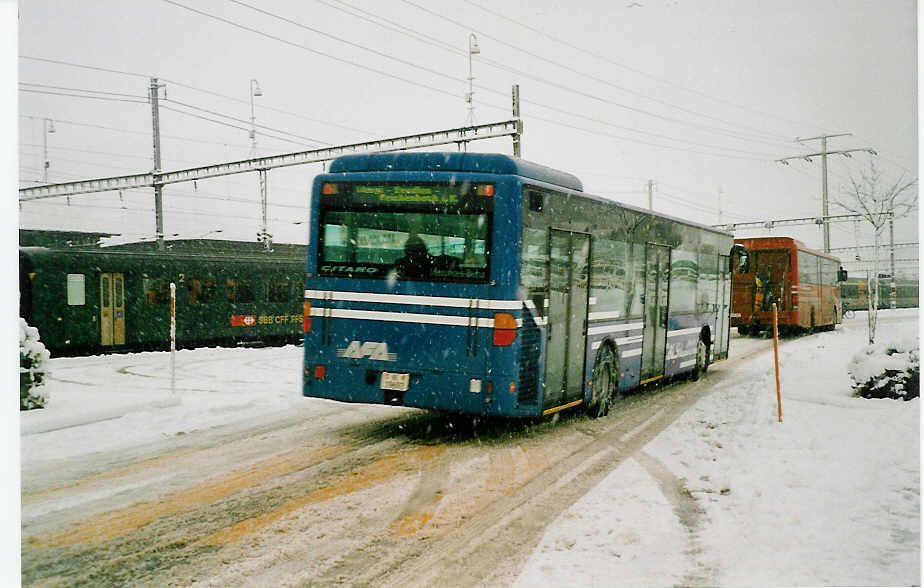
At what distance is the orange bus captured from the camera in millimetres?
24625

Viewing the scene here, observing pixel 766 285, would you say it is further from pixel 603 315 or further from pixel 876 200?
pixel 603 315

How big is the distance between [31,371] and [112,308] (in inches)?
386

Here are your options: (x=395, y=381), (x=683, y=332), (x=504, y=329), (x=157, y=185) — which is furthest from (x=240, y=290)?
(x=504, y=329)

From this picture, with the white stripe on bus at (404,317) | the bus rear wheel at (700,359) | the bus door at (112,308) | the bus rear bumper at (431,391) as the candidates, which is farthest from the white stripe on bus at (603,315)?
the bus door at (112,308)

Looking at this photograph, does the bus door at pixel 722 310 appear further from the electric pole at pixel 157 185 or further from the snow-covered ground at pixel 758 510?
the electric pole at pixel 157 185

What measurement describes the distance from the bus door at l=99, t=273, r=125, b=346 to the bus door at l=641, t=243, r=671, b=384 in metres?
13.7

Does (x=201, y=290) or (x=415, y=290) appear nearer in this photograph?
(x=415, y=290)

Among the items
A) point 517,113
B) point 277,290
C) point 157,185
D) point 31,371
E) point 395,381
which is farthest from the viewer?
point 277,290

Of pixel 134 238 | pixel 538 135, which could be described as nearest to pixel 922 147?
pixel 538 135

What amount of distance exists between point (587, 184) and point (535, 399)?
3.09 m

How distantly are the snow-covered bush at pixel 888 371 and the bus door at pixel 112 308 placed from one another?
16476 millimetres

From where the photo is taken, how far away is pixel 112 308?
63.3ft

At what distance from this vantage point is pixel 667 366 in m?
12.6

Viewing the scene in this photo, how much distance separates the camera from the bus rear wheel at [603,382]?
9805mm
